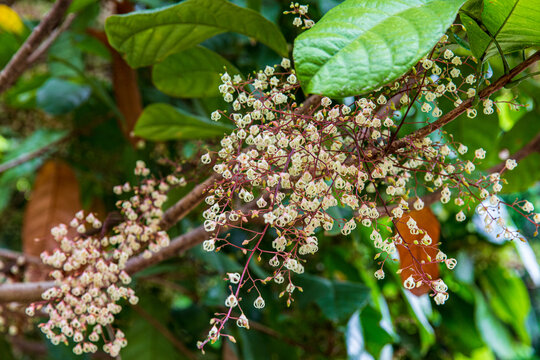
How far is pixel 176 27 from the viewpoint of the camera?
0.72 meters

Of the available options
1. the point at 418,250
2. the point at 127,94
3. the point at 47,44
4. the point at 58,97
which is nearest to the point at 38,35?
the point at 47,44

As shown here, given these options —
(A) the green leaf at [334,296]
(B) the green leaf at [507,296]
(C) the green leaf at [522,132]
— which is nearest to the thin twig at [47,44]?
(A) the green leaf at [334,296]

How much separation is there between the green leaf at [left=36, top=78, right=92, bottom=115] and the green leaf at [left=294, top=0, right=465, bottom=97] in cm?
100

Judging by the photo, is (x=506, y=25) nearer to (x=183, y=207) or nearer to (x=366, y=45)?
(x=366, y=45)

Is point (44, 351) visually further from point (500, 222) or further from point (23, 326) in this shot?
point (500, 222)

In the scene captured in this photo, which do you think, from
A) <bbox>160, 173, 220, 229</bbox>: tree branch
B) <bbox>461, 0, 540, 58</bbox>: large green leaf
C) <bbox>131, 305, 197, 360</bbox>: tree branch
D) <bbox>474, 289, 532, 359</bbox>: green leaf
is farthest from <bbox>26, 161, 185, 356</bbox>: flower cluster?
<bbox>474, 289, 532, 359</bbox>: green leaf

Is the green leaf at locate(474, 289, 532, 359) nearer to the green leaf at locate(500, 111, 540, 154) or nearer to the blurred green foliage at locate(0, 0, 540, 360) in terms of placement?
the blurred green foliage at locate(0, 0, 540, 360)

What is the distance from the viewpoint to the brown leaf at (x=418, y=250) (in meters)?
0.56

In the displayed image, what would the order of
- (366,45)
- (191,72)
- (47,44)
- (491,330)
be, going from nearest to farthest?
(366,45), (191,72), (47,44), (491,330)

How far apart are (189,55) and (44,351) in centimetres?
114

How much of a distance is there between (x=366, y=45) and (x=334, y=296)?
0.75 meters

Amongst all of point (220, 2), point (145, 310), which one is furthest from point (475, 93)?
point (145, 310)

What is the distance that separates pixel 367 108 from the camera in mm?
480

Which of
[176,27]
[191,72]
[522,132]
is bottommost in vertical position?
[522,132]
